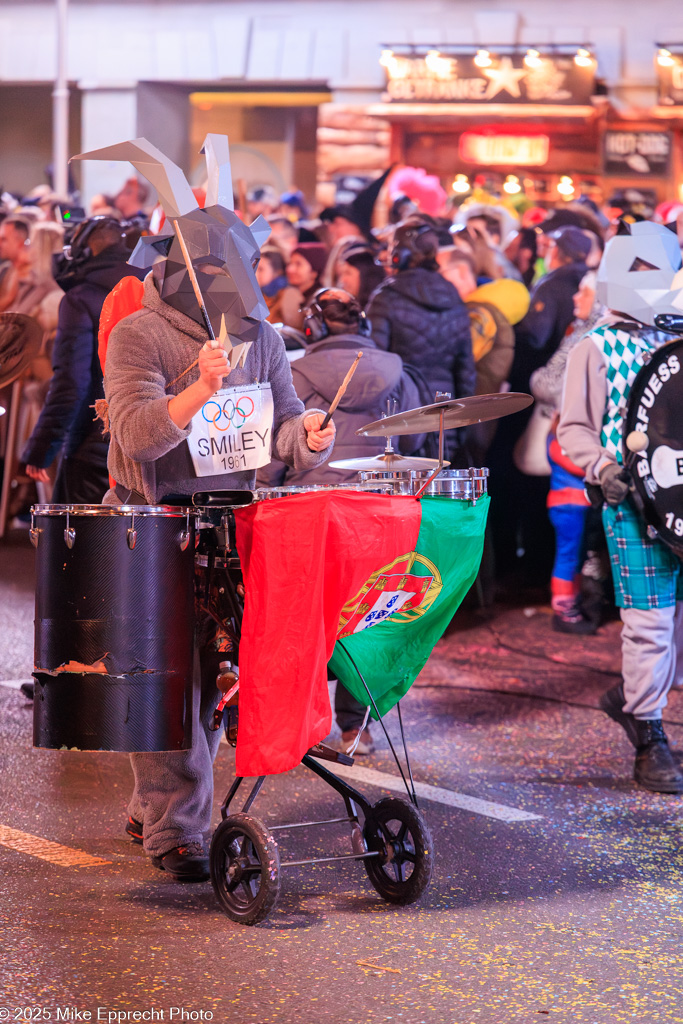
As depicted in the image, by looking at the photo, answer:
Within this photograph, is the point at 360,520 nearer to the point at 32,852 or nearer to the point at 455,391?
the point at 32,852

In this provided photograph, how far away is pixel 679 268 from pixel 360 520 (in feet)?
8.77

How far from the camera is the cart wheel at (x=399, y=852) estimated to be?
4.17m

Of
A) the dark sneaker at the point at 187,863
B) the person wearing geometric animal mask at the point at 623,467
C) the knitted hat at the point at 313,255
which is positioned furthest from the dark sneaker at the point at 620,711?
the knitted hat at the point at 313,255

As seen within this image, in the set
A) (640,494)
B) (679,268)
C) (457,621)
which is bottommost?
(457,621)

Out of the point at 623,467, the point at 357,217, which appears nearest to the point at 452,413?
the point at 623,467

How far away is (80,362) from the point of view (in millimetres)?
7227

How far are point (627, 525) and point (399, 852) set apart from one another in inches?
77.9

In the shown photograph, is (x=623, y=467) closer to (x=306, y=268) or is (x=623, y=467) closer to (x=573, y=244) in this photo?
(x=573, y=244)

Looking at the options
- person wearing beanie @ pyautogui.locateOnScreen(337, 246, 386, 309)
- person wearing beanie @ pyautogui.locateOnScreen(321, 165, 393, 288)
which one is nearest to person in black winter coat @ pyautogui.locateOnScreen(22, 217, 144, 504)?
person wearing beanie @ pyautogui.locateOnScreen(337, 246, 386, 309)

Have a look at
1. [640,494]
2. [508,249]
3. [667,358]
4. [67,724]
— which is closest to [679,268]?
[667,358]

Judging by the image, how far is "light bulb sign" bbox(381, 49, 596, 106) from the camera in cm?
2123

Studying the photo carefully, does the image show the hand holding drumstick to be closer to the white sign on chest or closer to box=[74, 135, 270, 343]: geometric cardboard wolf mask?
the white sign on chest

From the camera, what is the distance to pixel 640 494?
5590 millimetres

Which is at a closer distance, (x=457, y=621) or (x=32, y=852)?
(x=32, y=852)
